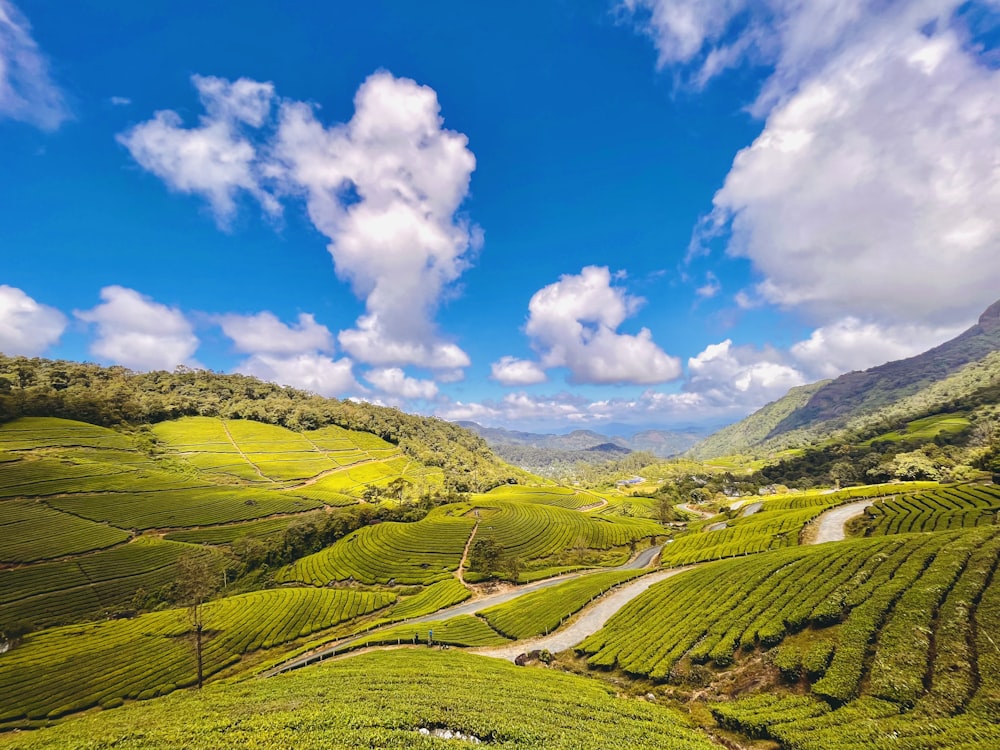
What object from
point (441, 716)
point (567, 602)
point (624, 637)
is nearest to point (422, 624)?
point (567, 602)

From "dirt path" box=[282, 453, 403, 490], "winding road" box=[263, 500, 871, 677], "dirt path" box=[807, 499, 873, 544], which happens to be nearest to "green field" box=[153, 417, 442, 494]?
"dirt path" box=[282, 453, 403, 490]

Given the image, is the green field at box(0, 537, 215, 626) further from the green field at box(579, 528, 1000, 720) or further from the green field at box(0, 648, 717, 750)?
the green field at box(579, 528, 1000, 720)

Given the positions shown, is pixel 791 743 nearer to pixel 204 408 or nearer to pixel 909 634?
pixel 909 634

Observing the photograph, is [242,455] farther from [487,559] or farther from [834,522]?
[834,522]

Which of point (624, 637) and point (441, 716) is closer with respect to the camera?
point (441, 716)

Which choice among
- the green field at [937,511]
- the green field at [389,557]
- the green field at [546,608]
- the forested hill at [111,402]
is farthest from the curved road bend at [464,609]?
the forested hill at [111,402]

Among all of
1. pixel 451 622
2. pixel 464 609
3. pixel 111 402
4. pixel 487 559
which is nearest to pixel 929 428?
pixel 487 559
